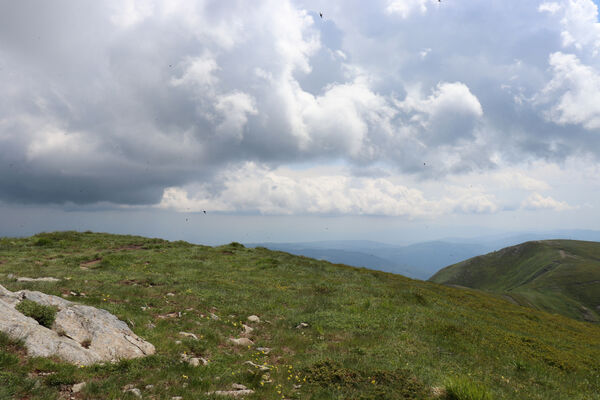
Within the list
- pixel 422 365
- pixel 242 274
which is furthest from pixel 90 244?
pixel 422 365

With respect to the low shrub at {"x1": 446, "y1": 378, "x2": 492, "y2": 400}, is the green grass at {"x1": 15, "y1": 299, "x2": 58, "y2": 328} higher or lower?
higher

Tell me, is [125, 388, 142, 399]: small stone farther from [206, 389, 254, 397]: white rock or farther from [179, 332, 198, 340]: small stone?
[179, 332, 198, 340]: small stone

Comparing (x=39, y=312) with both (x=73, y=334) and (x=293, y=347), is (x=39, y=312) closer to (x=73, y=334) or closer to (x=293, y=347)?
(x=73, y=334)

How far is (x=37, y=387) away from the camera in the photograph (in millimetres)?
7574

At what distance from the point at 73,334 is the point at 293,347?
908 cm

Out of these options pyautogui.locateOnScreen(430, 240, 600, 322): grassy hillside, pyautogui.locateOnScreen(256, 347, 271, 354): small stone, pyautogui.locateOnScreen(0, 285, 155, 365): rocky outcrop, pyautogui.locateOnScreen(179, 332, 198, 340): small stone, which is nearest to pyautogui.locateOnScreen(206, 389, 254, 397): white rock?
pyautogui.locateOnScreen(0, 285, 155, 365): rocky outcrop

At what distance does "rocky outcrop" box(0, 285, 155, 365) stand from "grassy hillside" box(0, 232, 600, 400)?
0.55 m

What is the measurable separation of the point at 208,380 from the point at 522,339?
67.1 ft

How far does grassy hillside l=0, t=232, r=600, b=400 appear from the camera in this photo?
29.4 ft

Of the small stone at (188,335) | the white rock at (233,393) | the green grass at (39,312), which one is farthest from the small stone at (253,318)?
the green grass at (39,312)

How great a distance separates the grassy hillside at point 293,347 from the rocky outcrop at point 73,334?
546 mm

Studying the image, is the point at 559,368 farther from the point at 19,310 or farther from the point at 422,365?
the point at 19,310

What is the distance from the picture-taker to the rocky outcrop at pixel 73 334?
9266 millimetres

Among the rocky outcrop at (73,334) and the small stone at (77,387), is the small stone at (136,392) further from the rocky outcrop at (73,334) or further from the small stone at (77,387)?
the rocky outcrop at (73,334)
